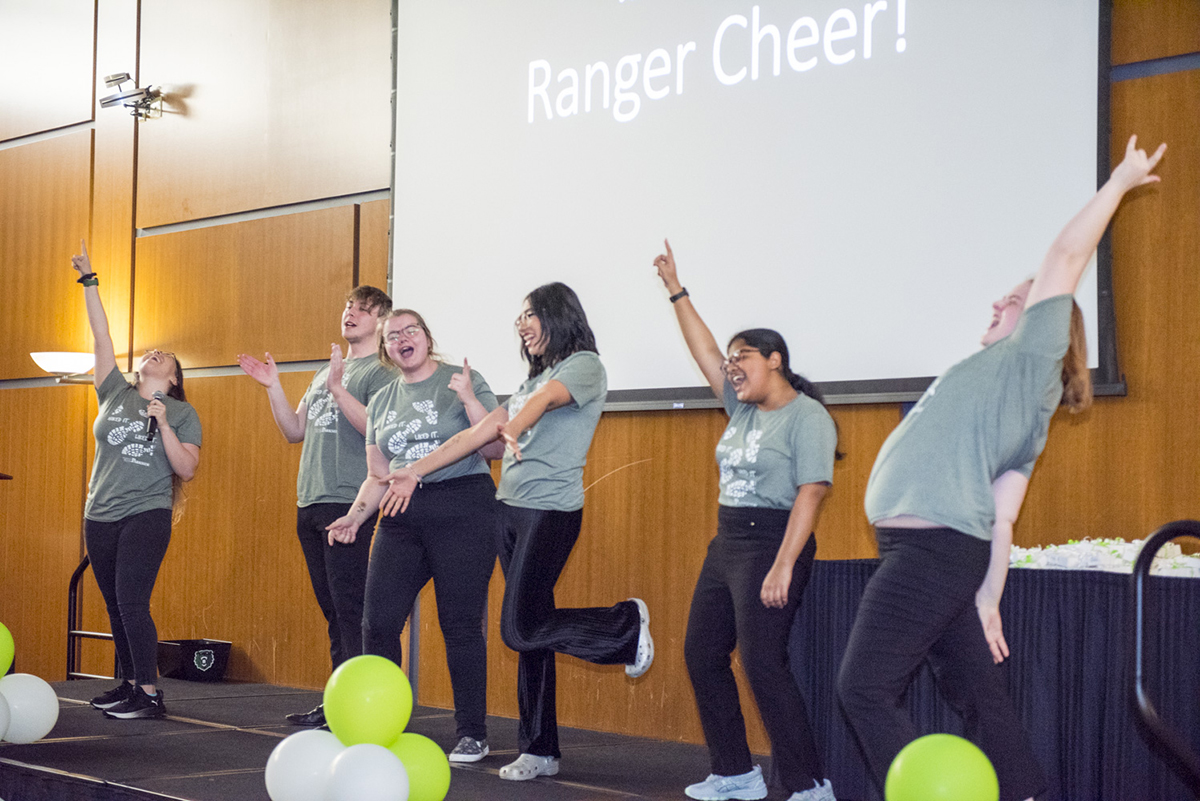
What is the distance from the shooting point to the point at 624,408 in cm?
411

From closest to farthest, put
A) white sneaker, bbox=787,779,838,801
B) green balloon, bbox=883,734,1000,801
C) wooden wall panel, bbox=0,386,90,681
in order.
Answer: green balloon, bbox=883,734,1000,801, white sneaker, bbox=787,779,838,801, wooden wall panel, bbox=0,386,90,681

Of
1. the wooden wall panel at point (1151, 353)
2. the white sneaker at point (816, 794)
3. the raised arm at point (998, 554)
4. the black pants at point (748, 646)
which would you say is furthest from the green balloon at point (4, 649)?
the wooden wall panel at point (1151, 353)

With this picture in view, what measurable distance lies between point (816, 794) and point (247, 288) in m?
3.71

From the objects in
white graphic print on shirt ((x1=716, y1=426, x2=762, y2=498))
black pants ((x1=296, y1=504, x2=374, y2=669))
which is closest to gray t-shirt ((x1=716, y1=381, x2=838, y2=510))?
white graphic print on shirt ((x1=716, y1=426, x2=762, y2=498))

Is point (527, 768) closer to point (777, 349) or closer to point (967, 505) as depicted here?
point (777, 349)

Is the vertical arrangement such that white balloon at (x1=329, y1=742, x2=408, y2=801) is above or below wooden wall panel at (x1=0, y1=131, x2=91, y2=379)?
below

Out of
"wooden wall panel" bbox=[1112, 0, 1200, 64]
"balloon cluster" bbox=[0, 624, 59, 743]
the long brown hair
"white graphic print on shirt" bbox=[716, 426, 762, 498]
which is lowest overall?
"balloon cluster" bbox=[0, 624, 59, 743]

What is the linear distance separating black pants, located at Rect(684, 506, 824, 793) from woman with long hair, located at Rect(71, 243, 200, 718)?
2.12 m

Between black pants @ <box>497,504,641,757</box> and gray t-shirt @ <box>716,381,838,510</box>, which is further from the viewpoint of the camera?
black pants @ <box>497,504,641,757</box>

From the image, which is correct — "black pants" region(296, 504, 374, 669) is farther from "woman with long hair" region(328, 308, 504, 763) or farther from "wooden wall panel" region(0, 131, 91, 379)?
"wooden wall panel" region(0, 131, 91, 379)

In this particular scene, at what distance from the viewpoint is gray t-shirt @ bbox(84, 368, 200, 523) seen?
4043 mm

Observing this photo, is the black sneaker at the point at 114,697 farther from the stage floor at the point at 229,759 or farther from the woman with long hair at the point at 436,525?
the woman with long hair at the point at 436,525

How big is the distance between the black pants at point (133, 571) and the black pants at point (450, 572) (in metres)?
1.10

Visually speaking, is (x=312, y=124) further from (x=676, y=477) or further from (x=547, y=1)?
(x=676, y=477)
